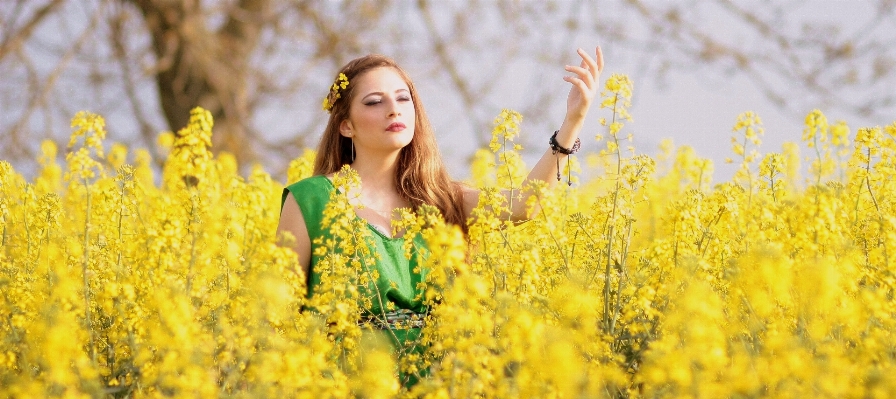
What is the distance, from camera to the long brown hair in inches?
159

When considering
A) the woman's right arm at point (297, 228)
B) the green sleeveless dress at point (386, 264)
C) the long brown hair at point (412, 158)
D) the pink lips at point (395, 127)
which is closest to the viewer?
the green sleeveless dress at point (386, 264)

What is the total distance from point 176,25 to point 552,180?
22.4 feet

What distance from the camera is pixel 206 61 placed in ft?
31.7

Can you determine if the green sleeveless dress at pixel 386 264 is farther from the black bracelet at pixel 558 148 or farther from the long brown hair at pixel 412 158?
the black bracelet at pixel 558 148

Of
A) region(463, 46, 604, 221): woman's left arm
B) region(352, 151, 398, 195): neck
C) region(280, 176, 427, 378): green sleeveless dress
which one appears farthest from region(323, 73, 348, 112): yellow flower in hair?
region(463, 46, 604, 221): woman's left arm

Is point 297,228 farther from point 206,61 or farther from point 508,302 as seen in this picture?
point 206,61

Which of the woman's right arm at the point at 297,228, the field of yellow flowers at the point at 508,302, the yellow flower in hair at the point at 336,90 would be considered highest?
the yellow flower in hair at the point at 336,90

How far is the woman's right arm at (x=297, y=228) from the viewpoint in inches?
149

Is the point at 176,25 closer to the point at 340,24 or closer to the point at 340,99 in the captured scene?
the point at 340,24

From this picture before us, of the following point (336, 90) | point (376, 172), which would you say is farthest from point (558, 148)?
point (336, 90)

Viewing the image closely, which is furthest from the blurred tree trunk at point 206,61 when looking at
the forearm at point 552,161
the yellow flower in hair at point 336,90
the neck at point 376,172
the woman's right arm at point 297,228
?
the forearm at point 552,161

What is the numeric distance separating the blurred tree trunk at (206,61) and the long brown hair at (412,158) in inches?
228

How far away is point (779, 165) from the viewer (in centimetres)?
346

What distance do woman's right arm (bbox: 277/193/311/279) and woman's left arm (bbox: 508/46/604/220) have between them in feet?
2.86
